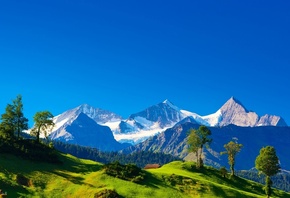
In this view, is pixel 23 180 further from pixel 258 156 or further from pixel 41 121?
pixel 258 156

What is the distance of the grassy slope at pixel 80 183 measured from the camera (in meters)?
83.8

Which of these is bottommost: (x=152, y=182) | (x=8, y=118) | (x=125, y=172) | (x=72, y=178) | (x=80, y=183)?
(x=80, y=183)

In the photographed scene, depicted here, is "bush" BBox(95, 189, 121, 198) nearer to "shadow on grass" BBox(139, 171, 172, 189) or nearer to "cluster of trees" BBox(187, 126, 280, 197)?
"shadow on grass" BBox(139, 171, 172, 189)

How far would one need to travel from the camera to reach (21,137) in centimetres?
11538

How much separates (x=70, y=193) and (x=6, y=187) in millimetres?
13093

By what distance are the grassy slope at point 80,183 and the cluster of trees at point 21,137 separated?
346cm

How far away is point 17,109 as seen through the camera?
119562 millimetres

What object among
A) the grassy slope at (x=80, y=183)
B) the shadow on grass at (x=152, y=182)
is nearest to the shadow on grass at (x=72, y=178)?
the grassy slope at (x=80, y=183)

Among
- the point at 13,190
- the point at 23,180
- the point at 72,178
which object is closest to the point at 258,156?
the point at 72,178

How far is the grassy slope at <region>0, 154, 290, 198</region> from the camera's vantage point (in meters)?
83.8

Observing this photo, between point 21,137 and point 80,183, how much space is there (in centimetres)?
3426

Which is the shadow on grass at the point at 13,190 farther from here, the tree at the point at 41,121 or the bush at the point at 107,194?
the tree at the point at 41,121

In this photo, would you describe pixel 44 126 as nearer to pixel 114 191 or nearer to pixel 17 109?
pixel 17 109

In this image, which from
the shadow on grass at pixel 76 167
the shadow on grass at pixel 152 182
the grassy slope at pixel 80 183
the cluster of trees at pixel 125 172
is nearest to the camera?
the grassy slope at pixel 80 183
